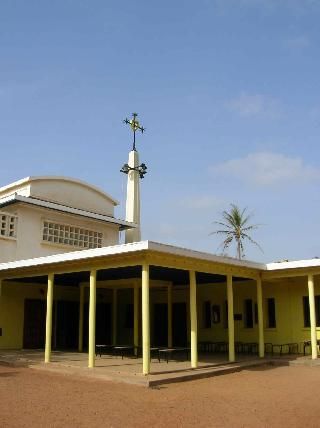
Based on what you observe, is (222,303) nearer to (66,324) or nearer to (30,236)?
(66,324)

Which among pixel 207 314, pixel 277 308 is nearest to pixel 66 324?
pixel 207 314

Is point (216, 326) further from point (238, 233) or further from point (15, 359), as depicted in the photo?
point (238, 233)

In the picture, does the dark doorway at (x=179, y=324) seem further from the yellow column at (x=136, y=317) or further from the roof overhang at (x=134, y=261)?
the roof overhang at (x=134, y=261)

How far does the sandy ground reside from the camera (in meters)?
A: 7.28

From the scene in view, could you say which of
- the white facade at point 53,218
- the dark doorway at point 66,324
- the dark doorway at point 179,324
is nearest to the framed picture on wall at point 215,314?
the dark doorway at point 179,324

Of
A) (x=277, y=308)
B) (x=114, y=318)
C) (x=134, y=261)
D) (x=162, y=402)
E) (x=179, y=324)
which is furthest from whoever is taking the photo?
(x=179, y=324)

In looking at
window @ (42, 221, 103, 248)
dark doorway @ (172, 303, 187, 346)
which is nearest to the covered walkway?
dark doorway @ (172, 303, 187, 346)

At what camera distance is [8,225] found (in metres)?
18.3

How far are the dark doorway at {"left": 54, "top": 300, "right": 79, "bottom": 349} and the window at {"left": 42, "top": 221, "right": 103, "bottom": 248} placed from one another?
242cm

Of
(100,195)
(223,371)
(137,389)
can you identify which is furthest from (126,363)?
(100,195)

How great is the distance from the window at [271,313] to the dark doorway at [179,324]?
3.64m

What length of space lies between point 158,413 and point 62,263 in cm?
698

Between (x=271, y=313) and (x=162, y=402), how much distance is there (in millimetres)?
10337

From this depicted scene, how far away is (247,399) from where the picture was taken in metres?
9.13
